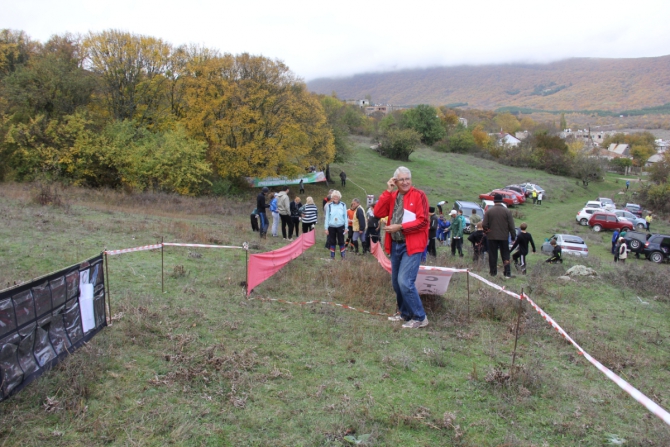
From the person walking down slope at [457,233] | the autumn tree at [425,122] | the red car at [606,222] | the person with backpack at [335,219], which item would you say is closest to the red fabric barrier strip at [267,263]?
the person with backpack at [335,219]

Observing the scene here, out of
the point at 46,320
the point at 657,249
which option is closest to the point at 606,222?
the point at 657,249

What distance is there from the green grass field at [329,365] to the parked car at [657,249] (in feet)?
48.3

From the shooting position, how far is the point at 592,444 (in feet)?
11.7

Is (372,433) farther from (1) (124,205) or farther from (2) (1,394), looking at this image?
(1) (124,205)

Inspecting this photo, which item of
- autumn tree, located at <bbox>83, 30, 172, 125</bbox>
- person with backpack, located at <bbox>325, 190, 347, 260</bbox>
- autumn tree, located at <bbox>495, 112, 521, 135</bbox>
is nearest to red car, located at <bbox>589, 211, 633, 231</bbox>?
person with backpack, located at <bbox>325, 190, 347, 260</bbox>

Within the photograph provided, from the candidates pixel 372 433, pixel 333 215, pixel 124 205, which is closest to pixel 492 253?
pixel 333 215

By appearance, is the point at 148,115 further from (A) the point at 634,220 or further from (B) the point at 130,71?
(A) the point at 634,220

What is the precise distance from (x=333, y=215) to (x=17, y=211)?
32.7ft

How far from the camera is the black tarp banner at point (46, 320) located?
365 centimetres

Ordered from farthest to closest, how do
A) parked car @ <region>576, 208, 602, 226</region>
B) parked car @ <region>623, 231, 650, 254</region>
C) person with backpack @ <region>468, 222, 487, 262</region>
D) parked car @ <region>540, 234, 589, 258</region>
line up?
1. parked car @ <region>576, 208, 602, 226</region>
2. parked car @ <region>623, 231, 650, 254</region>
3. parked car @ <region>540, 234, 589, 258</region>
4. person with backpack @ <region>468, 222, 487, 262</region>

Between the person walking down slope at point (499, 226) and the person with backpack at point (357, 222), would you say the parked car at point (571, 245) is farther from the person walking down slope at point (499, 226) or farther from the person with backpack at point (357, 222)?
the person walking down slope at point (499, 226)

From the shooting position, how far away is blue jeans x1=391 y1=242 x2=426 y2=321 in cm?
584

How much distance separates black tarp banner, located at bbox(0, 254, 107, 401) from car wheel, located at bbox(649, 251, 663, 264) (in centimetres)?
2452

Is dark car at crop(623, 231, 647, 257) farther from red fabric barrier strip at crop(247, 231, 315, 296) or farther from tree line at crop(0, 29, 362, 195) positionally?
tree line at crop(0, 29, 362, 195)
